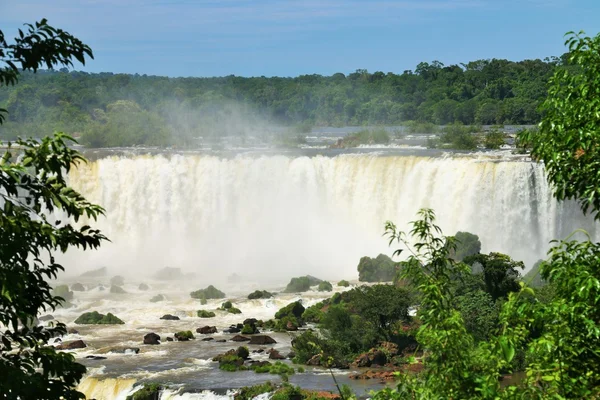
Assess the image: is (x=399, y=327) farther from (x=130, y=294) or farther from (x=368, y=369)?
(x=130, y=294)

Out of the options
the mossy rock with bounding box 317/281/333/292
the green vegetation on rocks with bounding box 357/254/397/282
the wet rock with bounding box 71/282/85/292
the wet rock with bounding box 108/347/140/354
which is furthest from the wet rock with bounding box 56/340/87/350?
the green vegetation on rocks with bounding box 357/254/397/282

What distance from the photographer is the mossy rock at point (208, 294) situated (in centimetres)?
3228

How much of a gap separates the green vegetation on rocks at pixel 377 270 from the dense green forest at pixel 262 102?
26.7 metres

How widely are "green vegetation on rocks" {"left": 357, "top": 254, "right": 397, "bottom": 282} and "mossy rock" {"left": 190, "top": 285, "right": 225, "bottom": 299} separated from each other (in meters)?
5.08

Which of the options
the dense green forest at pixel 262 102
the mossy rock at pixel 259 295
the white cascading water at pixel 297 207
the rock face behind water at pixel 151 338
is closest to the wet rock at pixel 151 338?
the rock face behind water at pixel 151 338

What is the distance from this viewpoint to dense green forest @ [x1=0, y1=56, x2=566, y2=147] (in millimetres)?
68375

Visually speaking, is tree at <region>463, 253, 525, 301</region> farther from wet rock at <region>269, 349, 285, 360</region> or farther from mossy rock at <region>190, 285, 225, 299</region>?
mossy rock at <region>190, 285, 225, 299</region>

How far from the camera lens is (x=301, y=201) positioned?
42.7 meters

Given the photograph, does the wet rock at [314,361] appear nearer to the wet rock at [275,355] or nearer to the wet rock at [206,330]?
the wet rock at [275,355]

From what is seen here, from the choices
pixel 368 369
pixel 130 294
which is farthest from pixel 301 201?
pixel 368 369

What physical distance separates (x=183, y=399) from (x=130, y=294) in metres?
13.3

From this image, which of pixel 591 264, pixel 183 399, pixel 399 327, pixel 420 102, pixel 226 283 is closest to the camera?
pixel 591 264

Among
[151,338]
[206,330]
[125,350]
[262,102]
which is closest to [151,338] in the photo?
[151,338]

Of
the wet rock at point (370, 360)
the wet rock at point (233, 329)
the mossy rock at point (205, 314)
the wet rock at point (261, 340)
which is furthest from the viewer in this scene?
the mossy rock at point (205, 314)
